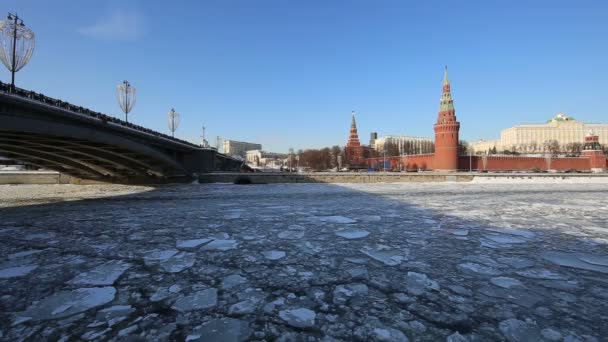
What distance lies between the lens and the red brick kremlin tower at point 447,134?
2221 inches

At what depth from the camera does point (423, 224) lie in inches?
320

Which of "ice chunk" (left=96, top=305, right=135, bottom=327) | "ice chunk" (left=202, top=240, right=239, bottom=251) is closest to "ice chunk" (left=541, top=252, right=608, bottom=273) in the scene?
"ice chunk" (left=202, top=240, right=239, bottom=251)

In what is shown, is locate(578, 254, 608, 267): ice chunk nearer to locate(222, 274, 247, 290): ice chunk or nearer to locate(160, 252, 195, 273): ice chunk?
locate(222, 274, 247, 290): ice chunk

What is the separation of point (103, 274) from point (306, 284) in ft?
8.57

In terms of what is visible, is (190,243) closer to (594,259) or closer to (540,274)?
(540,274)

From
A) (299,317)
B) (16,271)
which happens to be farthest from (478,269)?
(16,271)

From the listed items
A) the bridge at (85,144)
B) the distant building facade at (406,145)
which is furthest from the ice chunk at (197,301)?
the distant building facade at (406,145)

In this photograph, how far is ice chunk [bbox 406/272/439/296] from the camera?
12.1 feet

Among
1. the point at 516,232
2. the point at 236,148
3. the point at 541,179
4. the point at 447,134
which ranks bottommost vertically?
the point at 541,179

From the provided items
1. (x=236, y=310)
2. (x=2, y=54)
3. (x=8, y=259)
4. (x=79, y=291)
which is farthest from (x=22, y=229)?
(x=2, y=54)

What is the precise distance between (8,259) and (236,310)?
4353 mm

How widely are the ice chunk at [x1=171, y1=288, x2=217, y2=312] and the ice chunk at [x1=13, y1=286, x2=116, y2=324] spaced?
29.9 inches

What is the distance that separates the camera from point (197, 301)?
3381 millimetres

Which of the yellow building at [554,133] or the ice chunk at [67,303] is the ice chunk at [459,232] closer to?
the ice chunk at [67,303]
